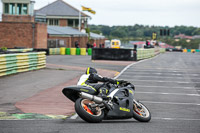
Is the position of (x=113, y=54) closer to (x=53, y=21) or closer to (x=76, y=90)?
(x=76, y=90)

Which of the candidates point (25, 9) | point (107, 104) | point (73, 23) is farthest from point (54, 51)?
point (107, 104)

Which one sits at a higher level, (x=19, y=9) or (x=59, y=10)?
(x=59, y=10)

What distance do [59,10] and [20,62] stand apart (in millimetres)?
73084

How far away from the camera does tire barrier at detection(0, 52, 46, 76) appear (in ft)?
62.4

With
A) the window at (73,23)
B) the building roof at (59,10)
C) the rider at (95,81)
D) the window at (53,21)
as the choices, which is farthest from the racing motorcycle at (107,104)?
the window at (73,23)

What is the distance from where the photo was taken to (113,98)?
8648mm

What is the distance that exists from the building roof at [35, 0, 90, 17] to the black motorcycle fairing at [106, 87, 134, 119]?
8387cm

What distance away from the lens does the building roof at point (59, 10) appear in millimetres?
92000

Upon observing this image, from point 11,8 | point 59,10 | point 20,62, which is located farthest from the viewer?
point 59,10

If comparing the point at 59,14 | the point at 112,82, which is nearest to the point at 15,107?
the point at 112,82

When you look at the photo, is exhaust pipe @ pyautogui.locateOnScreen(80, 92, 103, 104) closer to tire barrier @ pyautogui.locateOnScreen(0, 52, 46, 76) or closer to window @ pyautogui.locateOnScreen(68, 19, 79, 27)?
tire barrier @ pyautogui.locateOnScreen(0, 52, 46, 76)

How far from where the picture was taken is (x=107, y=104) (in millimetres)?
8352

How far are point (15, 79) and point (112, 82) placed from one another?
1049 cm

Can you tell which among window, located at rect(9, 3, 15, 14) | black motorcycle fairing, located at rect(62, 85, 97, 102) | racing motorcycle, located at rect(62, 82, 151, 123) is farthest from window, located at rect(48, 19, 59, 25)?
black motorcycle fairing, located at rect(62, 85, 97, 102)
